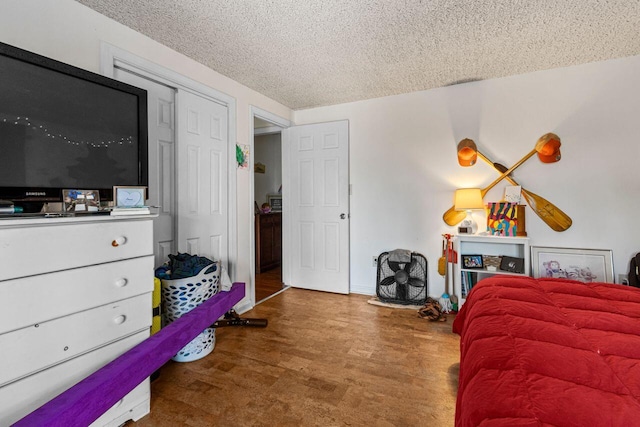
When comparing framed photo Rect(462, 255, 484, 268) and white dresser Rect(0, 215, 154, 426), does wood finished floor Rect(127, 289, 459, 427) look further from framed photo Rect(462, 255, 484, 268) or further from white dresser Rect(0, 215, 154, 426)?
framed photo Rect(462, 255, 484, 268)

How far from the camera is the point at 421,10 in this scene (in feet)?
5.91

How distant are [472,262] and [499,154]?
116 cm

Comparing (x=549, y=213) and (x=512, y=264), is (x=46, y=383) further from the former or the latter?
(x=549, y=213)

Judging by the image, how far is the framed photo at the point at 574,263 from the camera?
99.8 inches

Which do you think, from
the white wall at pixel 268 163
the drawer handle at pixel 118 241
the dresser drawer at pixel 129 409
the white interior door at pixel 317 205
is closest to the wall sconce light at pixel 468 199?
the white interior door at pixel 317 205

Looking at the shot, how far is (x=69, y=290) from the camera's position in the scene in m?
1.17

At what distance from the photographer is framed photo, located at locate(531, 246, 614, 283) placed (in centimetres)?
254

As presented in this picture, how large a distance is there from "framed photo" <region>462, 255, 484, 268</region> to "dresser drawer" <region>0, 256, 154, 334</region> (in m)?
2.75

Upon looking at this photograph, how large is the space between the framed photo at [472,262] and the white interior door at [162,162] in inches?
109

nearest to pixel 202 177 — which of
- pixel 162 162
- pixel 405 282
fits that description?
pixel 162 162

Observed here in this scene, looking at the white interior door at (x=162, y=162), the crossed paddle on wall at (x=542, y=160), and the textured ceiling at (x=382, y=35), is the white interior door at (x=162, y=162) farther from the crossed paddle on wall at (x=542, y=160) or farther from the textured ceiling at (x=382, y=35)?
the crossed paddle on wall at (x=542, y=160)

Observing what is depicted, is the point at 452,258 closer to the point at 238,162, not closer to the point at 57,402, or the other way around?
the point at 238,162

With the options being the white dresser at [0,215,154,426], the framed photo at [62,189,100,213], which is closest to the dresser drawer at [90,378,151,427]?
the white dresser at [0,215,154,426]

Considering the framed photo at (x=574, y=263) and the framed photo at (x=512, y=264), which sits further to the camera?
the framed photo at (x=512, y=264)
